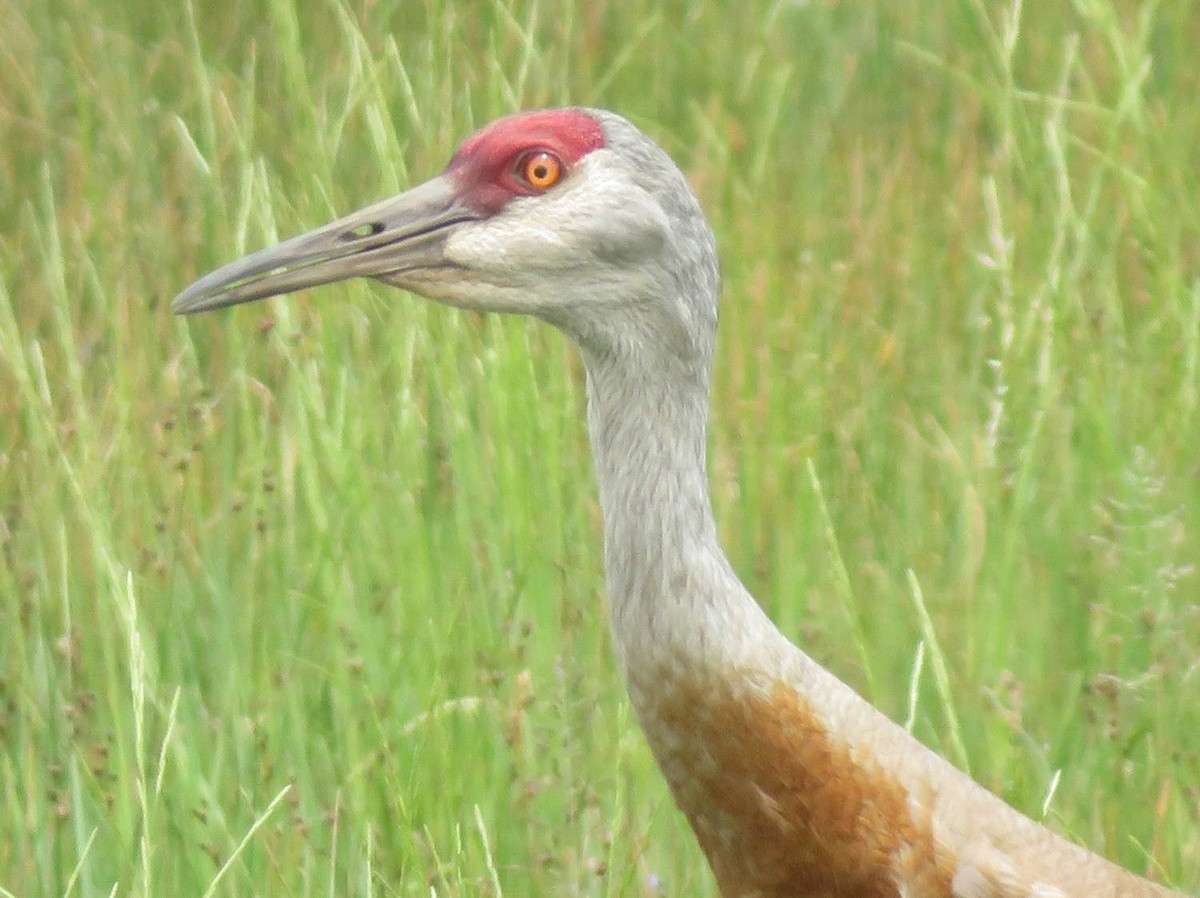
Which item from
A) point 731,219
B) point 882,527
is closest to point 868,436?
point 882,527

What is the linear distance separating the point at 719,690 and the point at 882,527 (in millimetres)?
1463

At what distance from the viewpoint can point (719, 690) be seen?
264 centimetres

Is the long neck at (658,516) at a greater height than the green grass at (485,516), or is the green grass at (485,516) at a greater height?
the long neck at (658,516)

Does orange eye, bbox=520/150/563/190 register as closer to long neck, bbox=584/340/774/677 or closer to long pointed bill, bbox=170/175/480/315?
long pointed bill, bbox=170/175/480/315

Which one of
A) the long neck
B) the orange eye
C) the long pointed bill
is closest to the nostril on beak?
the long pointed bill

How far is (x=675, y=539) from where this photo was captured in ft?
8.75

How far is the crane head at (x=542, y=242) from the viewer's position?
2.74 metres

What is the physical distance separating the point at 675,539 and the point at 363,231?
22.5 inches

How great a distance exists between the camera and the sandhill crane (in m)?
2.65

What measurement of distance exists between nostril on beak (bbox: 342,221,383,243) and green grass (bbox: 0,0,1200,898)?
0.54m

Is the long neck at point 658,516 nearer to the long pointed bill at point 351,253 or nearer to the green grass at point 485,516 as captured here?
the long pointed bill at point 351,253

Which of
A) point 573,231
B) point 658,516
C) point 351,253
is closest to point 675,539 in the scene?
point 658,516

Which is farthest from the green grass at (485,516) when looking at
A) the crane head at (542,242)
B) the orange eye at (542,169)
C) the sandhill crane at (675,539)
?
the orange eye at (542,169)

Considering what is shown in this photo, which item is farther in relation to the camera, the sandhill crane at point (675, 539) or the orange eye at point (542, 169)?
the orange eye at point (542, 169)
